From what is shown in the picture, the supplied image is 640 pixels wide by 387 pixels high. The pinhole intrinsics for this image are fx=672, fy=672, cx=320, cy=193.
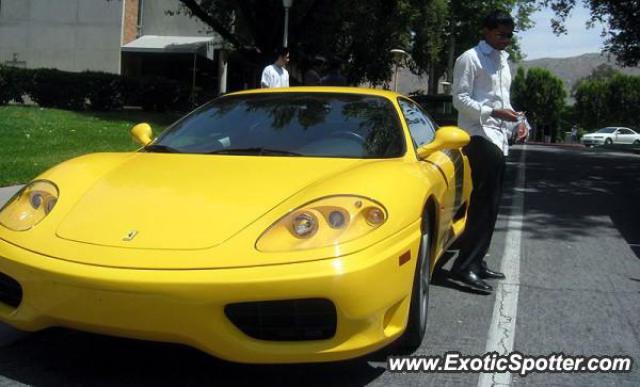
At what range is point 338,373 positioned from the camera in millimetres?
2926

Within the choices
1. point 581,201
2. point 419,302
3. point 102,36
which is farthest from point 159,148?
point 102,36

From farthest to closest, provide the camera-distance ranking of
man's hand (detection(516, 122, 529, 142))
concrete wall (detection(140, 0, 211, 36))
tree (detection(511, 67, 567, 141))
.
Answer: tree (detection(511, 67, 567, 141))
concrete wall (detection(140, 0, 211, 36))
man's hand (detection(516, 122, 529, 142))

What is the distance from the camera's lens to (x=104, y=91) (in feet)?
60.7

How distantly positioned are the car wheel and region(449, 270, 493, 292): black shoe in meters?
1.04

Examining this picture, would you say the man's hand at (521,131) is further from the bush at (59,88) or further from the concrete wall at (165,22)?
the concrete wall at (165,22)

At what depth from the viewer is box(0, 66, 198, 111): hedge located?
18.0 meters

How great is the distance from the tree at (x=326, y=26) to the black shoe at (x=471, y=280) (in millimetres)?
13160

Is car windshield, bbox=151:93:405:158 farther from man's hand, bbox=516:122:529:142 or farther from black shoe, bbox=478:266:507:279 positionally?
black shoe, bbox=478:266:507:279

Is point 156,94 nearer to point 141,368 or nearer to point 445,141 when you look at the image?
point 445,141

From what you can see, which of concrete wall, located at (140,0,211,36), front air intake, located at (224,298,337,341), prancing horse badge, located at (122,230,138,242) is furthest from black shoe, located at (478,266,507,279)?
concrete wall, located at (140,0,211,36)

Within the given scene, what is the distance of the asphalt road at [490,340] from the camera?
2898 mm

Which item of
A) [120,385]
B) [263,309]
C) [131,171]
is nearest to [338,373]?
[263,309]

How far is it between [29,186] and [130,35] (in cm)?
2638

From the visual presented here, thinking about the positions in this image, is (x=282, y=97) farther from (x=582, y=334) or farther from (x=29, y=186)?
(x=582, y=334)
